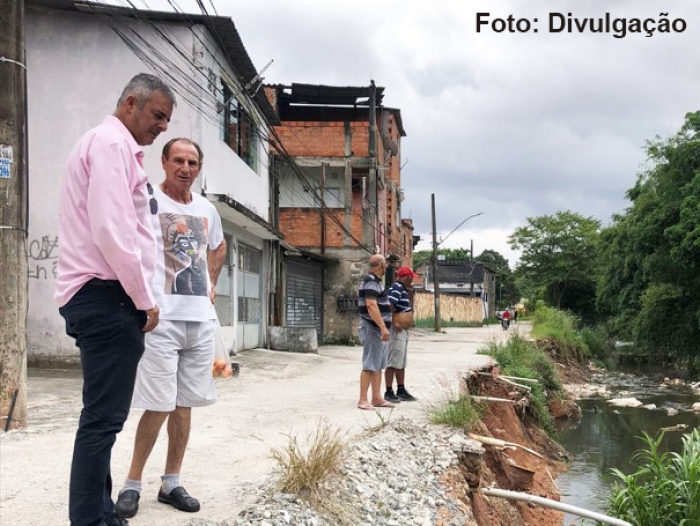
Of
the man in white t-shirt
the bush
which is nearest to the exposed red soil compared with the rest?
the man in white t-shirt

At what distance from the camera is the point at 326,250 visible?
71.9 ft

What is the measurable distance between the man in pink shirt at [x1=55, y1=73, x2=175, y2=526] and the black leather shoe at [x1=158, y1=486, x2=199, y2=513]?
2.92 ft

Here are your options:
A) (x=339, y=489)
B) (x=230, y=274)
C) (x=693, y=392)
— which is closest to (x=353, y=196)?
(x=230, y=274)

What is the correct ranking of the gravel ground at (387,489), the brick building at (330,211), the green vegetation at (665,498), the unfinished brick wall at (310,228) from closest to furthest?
the gravel ground at (387,489) → the green vegetation at (665,498) → the brick building at (330,211) → the unfinished brick wall at (310,228)

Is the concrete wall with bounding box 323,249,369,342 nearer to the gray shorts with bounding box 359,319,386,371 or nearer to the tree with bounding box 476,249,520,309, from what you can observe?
the gray shorts with bounding box 359,319,386,371

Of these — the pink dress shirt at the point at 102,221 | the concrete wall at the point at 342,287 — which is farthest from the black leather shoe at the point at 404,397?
the concrete wall at the point at 342,287

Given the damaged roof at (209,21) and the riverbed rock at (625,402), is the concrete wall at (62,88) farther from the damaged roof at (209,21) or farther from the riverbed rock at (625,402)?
the riverbed rock at (625,402)

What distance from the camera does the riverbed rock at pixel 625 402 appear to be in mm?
18281

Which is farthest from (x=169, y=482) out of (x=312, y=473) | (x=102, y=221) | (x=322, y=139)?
(x=322, y=139)

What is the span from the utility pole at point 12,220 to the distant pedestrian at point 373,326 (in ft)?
11.2

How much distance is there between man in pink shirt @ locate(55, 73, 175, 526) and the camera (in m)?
2.83

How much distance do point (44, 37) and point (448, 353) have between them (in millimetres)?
11536

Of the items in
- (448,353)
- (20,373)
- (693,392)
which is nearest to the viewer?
(20,373)

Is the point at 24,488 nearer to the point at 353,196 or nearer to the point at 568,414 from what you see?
the point at 568,414
